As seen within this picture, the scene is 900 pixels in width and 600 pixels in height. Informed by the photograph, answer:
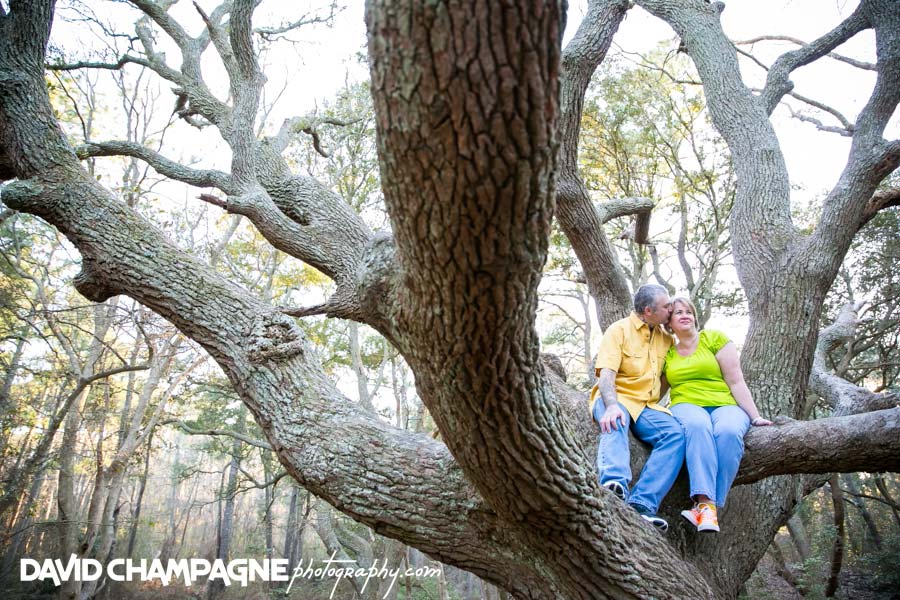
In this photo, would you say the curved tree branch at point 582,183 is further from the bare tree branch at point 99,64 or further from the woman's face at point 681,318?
the bare tree branch at point 99,64

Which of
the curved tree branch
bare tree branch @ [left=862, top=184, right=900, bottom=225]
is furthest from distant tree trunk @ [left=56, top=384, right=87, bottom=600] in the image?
bare tree branch @ [left=862, top=184, right=900, bottom=225]

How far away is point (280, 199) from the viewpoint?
381 cm

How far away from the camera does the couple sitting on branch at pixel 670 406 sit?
2.37 meters

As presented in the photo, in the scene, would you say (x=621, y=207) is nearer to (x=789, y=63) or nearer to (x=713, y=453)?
(x=789, y=63)

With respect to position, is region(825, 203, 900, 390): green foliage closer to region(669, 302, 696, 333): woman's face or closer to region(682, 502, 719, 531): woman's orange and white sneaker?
region(669, 302, 696, 333): woman's face

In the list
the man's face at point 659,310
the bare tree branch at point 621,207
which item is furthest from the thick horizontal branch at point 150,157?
the man's face at point 659,310

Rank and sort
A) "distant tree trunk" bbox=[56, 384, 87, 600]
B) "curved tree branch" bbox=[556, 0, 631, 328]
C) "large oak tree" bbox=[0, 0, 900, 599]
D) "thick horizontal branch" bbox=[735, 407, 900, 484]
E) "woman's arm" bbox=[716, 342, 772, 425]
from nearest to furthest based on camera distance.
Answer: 1. "large oak tree" bbox=[0, 0, 900, 599]
2. "thick horizontal branch" bbox=[735, 407, 900, 484]
3. "woman's arm" bbox=[716, 342, 772, 425]
4. "curved tree branch" bbox=[556, 0, 631, 328]
5. "distant tree trunk" bbox=[56, 384, 87, 600]

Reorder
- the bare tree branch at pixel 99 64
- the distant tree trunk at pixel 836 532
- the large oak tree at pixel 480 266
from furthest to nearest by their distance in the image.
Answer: the distant tree trunk at pixel 836 532 < the bare tree branch at pixel 99 64 < the large oak tree at pixel 480 266

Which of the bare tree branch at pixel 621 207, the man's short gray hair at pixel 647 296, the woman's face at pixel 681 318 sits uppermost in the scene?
the bare tree branch at pixel 621 207

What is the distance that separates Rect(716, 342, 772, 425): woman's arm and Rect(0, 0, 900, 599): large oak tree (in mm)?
266

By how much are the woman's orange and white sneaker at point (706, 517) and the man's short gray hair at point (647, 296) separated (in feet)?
3.43

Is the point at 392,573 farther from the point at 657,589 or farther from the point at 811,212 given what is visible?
the point at 811,212

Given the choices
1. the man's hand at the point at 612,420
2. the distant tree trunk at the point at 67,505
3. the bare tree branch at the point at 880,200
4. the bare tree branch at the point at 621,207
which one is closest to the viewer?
the man's hand at the point at 612,420

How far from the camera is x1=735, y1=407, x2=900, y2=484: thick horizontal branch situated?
2.07m
